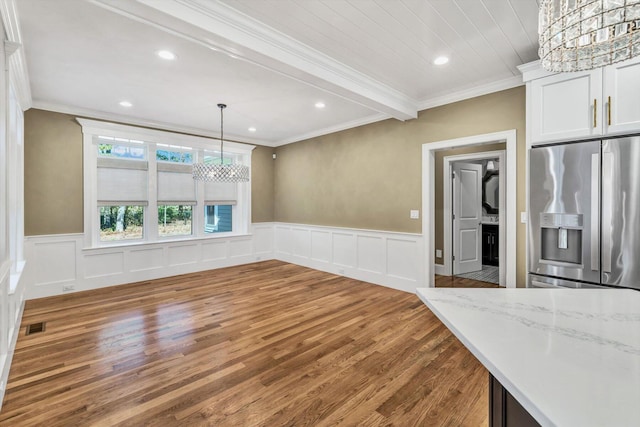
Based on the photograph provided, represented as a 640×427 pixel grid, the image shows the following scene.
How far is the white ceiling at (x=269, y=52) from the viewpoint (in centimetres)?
227

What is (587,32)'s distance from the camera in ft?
4.04

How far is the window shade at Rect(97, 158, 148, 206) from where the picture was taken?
16.2 feet

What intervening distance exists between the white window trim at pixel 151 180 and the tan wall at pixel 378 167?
2.74 ft

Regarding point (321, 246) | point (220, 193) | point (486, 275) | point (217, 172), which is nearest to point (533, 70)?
point (486, 275)

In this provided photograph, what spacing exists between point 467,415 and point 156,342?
2.69m

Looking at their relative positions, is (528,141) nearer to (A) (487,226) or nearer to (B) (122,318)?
(A) (487,226)

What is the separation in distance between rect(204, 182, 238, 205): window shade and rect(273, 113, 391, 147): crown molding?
4.83ft

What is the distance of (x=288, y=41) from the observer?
8.91 ft

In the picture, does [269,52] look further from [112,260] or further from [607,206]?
[112,260]

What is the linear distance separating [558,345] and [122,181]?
5842 mm

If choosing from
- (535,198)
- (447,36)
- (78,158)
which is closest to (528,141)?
(535,198)

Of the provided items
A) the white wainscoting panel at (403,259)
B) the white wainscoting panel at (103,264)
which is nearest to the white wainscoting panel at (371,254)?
the white wainscoting panel at (403,259)

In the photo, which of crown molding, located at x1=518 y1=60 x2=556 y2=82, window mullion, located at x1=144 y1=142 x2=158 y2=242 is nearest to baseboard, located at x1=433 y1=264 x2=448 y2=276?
crown molding, located at x1=518 y1=60 x2=556 y2=82

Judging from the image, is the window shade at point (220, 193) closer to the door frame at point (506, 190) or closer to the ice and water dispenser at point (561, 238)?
the door frame at point (506, 190)
